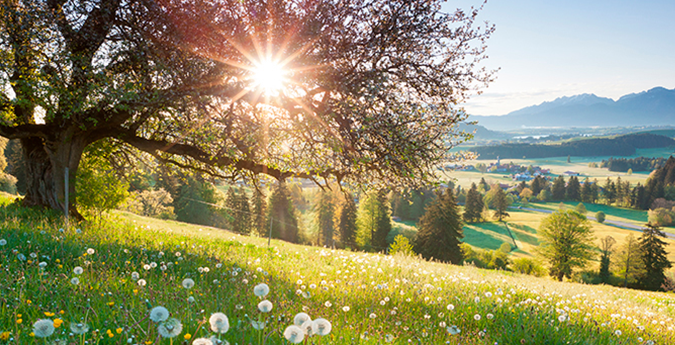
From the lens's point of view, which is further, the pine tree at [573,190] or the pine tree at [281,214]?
the pine tree at [573,190]

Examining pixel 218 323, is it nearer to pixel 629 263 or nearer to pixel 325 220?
pixel 325 220

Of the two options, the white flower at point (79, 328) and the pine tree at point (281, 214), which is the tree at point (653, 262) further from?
the white flower at point (79, 328)

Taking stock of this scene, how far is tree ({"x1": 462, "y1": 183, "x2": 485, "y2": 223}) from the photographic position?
109062 mm

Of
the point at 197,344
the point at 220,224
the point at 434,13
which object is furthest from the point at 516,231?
the point at 197,344

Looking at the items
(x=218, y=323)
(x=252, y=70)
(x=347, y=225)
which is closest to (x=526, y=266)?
(x=347, y=225)

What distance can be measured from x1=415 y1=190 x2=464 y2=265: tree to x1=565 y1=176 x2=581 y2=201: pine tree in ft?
442

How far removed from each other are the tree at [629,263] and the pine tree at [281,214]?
60420mm

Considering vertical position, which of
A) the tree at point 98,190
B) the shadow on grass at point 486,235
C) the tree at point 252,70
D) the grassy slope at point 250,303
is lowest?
the shadow on grass at point 486,235

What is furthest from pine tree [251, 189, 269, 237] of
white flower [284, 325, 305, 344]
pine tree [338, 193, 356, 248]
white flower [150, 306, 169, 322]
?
white flower [284, 325, 305, 344]

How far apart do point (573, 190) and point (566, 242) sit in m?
125

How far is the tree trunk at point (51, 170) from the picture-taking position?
35.8ft

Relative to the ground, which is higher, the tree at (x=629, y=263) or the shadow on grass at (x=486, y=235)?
the tree at (x=629, y=263)

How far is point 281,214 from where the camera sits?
2813 inches

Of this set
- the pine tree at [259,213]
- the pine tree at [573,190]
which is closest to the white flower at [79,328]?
the pine tree at [259,213]
